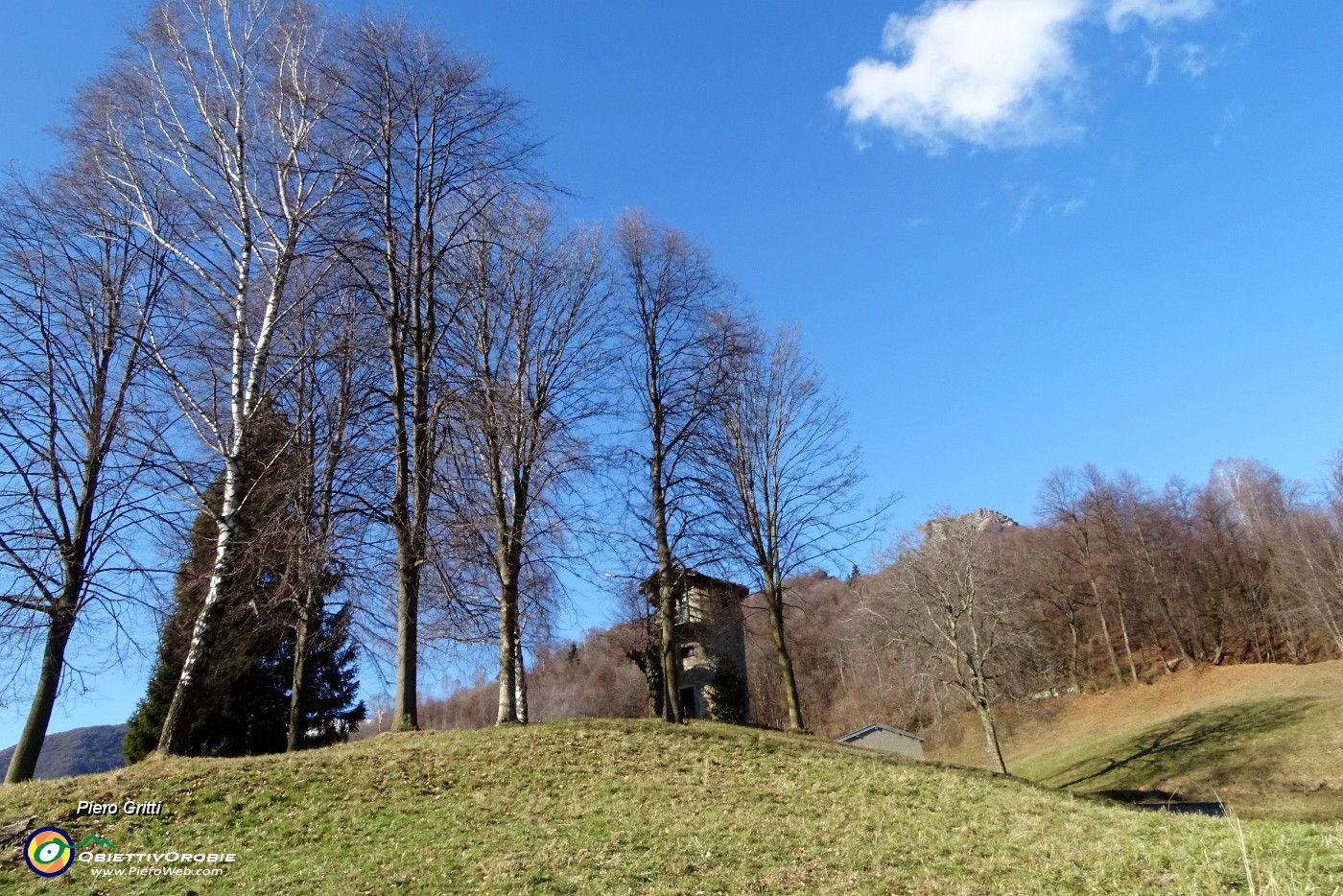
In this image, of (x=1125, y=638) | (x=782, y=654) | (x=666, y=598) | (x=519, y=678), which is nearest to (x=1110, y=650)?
(x=1125, y=638)

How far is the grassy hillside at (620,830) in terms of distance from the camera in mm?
6793

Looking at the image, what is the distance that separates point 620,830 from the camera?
8.33 metres

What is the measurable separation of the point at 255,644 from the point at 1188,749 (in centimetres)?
3430

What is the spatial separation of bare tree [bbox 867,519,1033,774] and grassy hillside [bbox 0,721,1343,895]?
58.3 feet

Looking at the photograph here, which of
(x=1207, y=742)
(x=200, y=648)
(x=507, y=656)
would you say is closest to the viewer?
(x=200, y=648)

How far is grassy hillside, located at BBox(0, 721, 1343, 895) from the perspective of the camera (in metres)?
6.79

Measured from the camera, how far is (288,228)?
1324 cm

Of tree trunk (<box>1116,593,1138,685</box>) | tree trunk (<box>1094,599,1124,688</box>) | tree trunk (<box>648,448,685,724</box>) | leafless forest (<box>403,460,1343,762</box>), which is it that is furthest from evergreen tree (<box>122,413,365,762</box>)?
tree trunk (<box>1116,593,1138,685</box>)

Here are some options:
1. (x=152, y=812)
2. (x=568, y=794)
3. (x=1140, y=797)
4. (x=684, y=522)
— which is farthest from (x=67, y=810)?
(x=1140, y=797)

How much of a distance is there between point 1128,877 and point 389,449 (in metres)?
11.1

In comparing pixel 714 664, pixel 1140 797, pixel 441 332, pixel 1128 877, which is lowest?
pixel 1140 797

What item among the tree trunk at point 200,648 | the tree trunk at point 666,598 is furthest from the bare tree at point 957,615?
the tree trunk at point 200,648

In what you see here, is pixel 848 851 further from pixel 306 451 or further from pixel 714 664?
pixel 714 664

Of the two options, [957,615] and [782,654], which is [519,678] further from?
[957,615]
